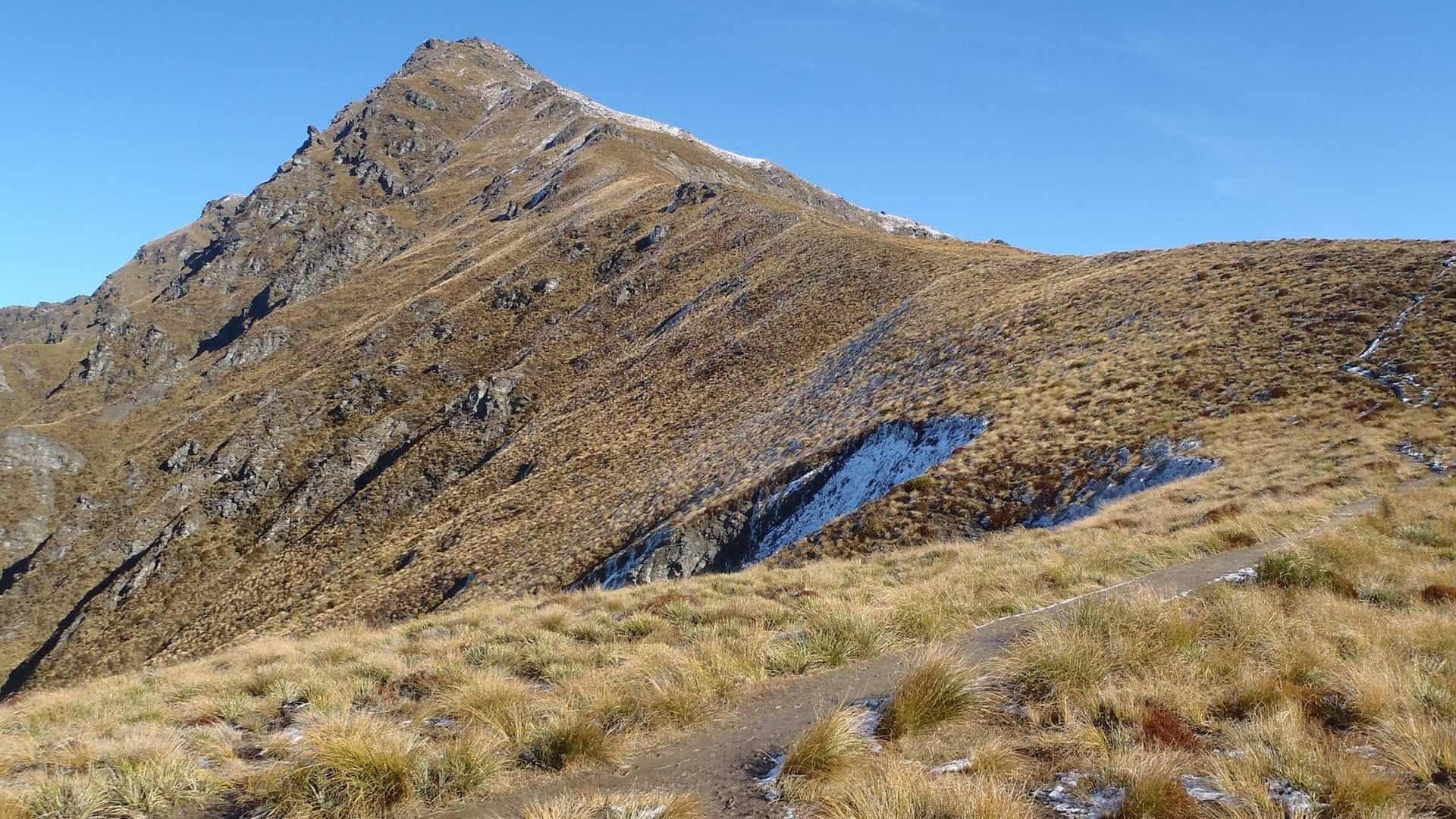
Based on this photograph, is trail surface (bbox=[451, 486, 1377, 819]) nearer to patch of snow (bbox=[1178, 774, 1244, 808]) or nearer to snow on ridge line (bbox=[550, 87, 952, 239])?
patch of snow (bbox=[1178, 774, 1244, 808])

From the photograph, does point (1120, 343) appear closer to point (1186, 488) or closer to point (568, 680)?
point (1186, 488)

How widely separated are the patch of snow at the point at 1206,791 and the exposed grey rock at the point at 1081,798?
1.38ft

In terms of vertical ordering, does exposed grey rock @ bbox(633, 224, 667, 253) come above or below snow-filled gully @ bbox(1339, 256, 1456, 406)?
above

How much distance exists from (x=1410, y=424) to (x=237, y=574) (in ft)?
178

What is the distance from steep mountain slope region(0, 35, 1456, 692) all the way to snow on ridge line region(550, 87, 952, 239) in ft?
191

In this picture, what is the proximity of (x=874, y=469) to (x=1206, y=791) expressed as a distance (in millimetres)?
18099

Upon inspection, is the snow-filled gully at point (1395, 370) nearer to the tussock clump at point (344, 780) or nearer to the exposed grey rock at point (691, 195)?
the tussock clump at point (344, 780)

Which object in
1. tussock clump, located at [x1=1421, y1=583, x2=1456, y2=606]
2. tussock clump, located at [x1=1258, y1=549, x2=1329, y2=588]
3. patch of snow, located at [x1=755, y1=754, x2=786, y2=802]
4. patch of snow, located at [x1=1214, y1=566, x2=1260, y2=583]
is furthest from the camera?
patch of snow, located at [x1=1214, y1=566, x2=1260, y2=583]

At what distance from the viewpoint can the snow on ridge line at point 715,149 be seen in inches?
5862

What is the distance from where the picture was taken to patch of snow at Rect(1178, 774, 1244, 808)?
13.3 feet

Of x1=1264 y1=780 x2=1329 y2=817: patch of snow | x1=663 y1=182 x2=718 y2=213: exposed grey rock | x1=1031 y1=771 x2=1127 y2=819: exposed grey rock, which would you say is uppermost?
x1=663 y1=182 x2=718 y2=213: exposed grey rock

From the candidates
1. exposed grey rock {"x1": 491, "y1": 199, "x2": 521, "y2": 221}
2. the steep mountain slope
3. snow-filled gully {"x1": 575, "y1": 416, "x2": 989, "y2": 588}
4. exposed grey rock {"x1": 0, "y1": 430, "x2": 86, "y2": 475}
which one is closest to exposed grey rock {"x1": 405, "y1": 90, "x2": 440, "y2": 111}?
the steep mountain slope

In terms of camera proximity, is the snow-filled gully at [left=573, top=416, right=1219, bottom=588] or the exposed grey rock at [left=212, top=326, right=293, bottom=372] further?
the exposed grey rock at [left=212, top=326, right=293, bottom=372]

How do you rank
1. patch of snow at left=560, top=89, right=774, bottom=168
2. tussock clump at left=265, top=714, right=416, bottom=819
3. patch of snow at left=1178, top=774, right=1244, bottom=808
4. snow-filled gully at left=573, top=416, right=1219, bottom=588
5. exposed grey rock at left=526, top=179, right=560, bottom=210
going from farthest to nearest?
patch of snow at left=560, top=89, right=774, bottom=168 < exposed grey rock at left=526, top=179, right=560, bottom=210 < snow-filled gully at left=573, top=416, right=1219, bottom=588 < tussock clump at left=265, top=714, right=416, bottom=819 < patch of snow at left=1178, top=774, right=1244, bottom=808
